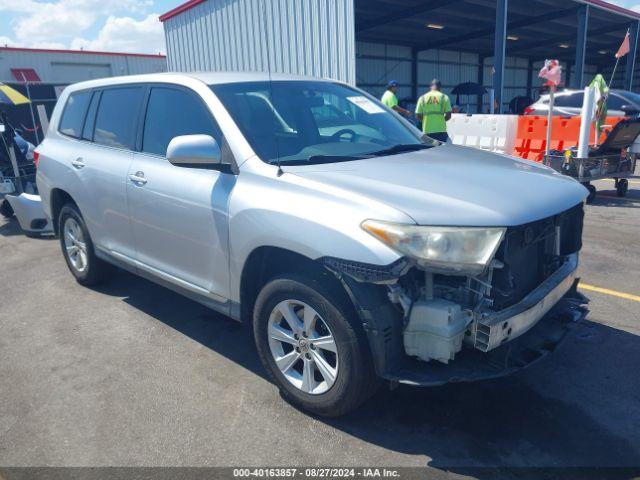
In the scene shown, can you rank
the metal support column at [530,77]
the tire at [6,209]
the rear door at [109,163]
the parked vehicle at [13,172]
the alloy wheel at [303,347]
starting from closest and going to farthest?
1. the alloy wheel at [303,347]
2. the rear door at [109,163]
3. the parked vehicle at [13,172]
4. the tire at [6,209]
5. the metal support column at [530,77]

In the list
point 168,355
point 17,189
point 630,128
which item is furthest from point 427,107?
point 168,355

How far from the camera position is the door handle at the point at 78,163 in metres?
4.57

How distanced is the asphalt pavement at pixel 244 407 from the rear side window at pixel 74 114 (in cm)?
172

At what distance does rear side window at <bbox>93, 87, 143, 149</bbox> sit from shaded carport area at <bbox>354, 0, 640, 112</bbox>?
14.5 meters

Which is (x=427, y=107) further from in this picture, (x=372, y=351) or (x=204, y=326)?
(x=372, y=351)

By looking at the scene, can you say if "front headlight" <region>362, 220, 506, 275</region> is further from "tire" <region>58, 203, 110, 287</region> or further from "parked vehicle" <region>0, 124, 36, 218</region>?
"parked vehicle" <region>0, 124, 36, 218</region>

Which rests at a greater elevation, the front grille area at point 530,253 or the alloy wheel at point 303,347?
the front grille area at point 530,253

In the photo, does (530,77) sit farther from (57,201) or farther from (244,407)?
(244,407)

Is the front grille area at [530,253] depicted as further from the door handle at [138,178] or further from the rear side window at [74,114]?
the rear side window at [74,114]

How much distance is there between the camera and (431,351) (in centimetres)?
255

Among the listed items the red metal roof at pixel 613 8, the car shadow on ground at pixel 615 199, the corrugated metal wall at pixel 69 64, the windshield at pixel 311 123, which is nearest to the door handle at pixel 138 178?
the windshield at pixel 311 123

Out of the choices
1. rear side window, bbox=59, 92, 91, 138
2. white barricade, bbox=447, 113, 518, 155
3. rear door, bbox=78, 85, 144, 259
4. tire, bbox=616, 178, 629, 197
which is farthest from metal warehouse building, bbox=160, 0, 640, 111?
tire, bbox=616, 178, 629, 197

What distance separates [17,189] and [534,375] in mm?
7693

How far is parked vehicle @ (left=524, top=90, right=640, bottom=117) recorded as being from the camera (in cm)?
1204
